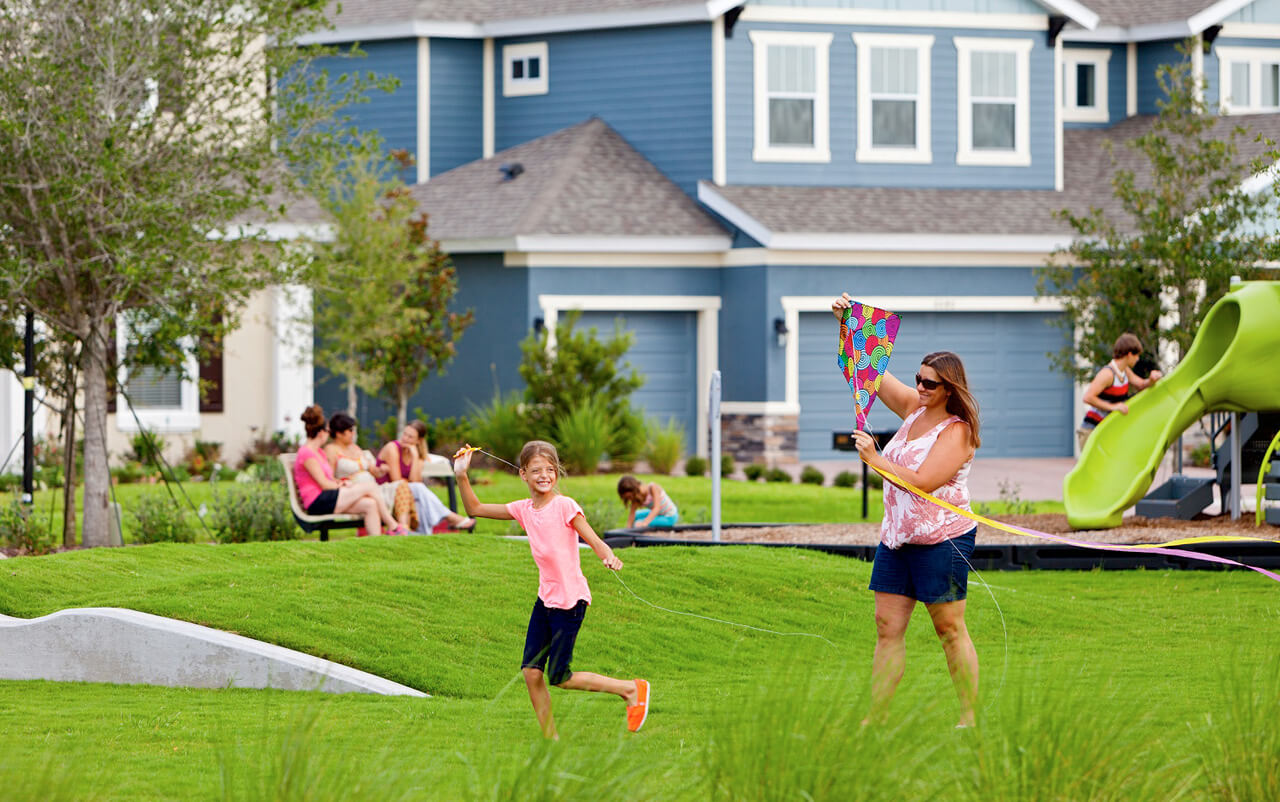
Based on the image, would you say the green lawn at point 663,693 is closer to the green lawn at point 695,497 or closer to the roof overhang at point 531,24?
the green lawn at point 695,497

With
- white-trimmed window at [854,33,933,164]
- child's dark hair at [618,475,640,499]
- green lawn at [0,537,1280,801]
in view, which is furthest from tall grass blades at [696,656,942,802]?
white-trimmed window at [854,33,933,164]

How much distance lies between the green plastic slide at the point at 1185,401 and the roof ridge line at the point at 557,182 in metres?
12.3

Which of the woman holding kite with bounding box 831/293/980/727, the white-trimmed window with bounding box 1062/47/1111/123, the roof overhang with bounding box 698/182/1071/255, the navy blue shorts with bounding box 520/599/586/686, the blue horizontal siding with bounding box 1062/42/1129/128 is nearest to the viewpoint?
the woman holding kite with bounding box 831/293/980/727

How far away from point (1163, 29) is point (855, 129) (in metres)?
7.03

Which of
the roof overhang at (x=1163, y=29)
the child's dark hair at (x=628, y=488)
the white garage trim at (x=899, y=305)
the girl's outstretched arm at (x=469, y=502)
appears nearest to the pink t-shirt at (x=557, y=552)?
the girl's outstretched arm at (x=469, y=502)

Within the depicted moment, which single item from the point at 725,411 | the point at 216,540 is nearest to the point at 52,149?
the point at 216,540

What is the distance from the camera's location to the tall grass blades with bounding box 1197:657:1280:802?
5.93 meters

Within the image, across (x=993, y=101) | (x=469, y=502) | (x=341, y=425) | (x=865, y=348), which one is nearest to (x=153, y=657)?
(x=469, y=502)

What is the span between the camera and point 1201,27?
32.0 m

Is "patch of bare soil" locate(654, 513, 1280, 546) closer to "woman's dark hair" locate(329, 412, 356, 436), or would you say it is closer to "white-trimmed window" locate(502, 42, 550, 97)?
"woman's dark hair" locate(329, 412, 356, 436)

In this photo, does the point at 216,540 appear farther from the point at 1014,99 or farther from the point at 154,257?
the point at 1014,99

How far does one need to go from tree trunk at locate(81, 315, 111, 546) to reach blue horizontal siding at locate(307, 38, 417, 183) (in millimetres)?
15417

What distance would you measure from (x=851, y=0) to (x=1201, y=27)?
6960 millimetres

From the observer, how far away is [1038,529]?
1614cm
